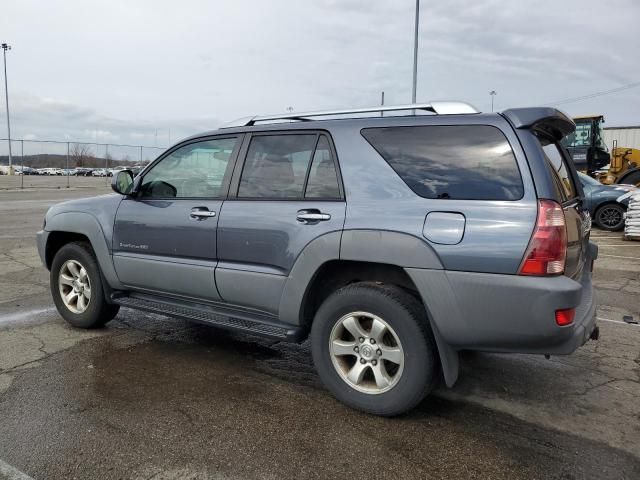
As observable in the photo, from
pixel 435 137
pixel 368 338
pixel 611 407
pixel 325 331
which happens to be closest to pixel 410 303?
pixel 368 338

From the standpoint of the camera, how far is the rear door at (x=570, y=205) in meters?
2.98

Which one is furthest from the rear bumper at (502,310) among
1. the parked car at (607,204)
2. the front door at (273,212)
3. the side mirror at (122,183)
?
the parked car at (607,204)

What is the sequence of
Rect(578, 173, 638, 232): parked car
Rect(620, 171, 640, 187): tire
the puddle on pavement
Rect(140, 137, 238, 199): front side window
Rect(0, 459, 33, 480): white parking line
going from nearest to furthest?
Rect(0, 459, 33, 480): white parking line → Rect(140, 137, 238, 199): front side window → the puddle on pavement → Rect(578, 173, 638, 232): parked car → Rect(620, 171, 640, 187): tire

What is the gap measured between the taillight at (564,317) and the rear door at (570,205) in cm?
24

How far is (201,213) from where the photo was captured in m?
3.91

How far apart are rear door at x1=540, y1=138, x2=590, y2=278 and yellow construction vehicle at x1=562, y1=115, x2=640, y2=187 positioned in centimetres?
1476

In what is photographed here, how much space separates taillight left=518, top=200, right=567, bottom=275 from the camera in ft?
8.89

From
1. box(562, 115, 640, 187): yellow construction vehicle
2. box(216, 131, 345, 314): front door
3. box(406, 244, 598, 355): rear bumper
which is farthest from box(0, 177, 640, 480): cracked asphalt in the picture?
box(562, 115, 640, 187): yellow construction vehicle

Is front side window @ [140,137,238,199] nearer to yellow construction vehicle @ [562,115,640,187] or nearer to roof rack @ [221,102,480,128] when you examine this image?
roof rack @ [221,102,480,128]

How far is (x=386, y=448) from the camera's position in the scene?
2.85m

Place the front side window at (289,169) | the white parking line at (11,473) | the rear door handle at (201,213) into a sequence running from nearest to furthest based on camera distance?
the white parking line at (11,473) < the front side window at (289,169) < the rear door handle at (201,213)

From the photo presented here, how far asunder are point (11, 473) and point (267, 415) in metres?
1.35

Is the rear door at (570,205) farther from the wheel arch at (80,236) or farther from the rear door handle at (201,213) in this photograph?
the wheel arch at (80,236)

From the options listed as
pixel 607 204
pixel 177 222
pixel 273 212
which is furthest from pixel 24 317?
pixel 607 204
